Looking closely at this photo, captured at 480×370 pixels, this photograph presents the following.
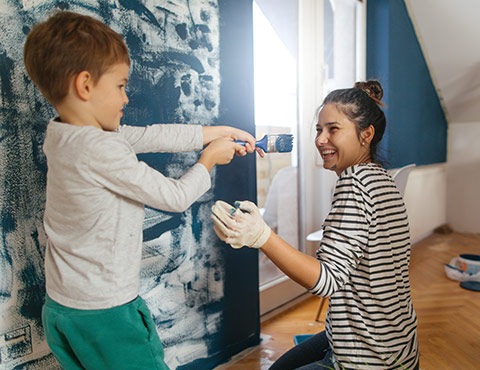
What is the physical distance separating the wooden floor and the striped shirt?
891 millimetres

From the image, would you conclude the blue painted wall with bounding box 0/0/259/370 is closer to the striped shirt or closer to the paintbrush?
the paintbrush

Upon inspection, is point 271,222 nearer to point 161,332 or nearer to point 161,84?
point 161,332

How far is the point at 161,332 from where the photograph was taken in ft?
4.66

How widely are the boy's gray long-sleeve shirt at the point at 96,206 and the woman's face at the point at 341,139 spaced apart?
0.47 m

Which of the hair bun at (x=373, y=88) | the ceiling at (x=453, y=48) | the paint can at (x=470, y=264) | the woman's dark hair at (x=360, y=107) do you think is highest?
the ceiling at (x=453, y=48)

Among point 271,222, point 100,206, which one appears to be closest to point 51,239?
point 100,206

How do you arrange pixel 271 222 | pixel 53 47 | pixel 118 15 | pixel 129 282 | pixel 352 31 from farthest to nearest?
1. pixel 352 31
2. pixel 271 222
3. pixel 118 15
4. pixel 129 282
5. pixel 53 47

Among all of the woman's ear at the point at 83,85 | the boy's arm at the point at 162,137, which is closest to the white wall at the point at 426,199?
the boy's arm at the point at 162,137

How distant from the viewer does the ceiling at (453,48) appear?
3186 millimetres

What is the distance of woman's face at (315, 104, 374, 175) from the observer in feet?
3.62

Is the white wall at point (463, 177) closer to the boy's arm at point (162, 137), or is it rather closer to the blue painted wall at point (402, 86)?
the blue painted wall at point (402, 86)

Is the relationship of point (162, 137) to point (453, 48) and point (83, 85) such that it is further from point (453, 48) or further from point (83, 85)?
point (453, 48)

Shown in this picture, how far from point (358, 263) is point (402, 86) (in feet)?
9.53

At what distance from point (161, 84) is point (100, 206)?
0.70 m
